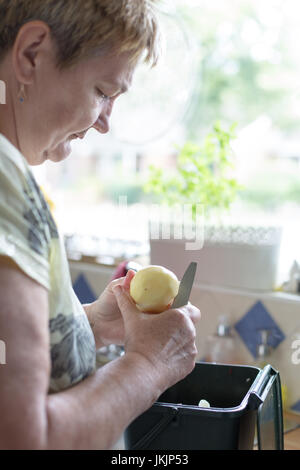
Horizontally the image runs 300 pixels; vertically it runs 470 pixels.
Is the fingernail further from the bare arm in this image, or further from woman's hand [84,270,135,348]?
the bare arm

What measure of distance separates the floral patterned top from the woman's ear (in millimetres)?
86

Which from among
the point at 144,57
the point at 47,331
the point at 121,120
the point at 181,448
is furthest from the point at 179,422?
the point at 121,120

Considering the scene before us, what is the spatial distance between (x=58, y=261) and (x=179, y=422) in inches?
10.5

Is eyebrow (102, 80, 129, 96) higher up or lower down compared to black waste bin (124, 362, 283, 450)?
higher up

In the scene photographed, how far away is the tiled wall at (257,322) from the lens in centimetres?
124

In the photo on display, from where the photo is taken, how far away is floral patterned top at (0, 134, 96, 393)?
52 cm

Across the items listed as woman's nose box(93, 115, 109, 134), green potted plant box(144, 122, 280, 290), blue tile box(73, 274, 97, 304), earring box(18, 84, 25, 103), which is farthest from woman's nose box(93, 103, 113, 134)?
blue tile box(73, 274, 97, 304)

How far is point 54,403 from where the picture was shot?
0.51m

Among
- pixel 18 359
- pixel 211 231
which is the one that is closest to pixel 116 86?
pixel 18 359

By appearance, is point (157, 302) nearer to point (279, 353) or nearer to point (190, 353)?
point (190, 353)

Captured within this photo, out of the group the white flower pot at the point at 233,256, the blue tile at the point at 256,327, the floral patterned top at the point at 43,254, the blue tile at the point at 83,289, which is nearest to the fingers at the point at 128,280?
the floral patterned top at the point at 43,254

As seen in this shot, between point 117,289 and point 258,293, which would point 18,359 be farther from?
point 258,293

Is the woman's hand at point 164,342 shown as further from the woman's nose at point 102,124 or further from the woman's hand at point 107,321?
the woman's nose at point 102,124

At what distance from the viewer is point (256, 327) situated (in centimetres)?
129
